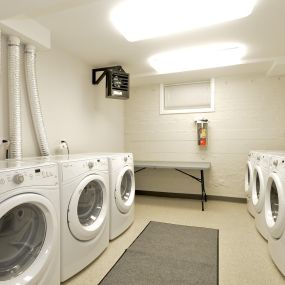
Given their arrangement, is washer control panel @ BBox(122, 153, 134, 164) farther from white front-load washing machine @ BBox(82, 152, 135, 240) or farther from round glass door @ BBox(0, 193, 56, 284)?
round glass door @ BBox(0, 193, 56, 284)

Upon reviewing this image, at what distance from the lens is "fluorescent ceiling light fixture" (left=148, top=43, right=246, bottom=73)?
2621 mm

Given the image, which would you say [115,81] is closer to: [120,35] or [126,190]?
[120,35]

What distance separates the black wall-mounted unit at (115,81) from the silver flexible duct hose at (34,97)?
3.25 ft

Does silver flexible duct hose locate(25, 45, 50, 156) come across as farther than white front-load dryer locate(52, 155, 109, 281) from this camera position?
Yes

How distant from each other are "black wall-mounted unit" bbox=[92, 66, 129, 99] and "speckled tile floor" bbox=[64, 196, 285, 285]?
5.60ft

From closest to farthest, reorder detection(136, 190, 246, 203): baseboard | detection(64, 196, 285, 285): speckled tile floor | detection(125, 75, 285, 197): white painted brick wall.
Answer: detection(64, 196, 285, 285): speckled tile floor → detection(125, 75, 285, 197): white painted brick wall → detection(136, 190, 246, 203): baseboard

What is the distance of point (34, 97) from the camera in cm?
212

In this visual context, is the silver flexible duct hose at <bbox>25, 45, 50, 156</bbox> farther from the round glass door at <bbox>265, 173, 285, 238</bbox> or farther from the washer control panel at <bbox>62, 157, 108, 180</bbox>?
the round glass door at <bbox>265, 173, 285, 238</bbox>

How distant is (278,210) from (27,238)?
5.97 ft

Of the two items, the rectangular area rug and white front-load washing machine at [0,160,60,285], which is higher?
white front-load washing machine at [0,160,60,285]

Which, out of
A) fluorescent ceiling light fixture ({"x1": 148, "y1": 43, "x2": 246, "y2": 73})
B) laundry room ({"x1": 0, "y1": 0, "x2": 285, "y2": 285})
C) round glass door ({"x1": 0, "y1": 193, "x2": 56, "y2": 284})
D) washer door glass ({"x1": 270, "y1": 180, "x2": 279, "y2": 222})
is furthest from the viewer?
fluorescent ceiling light fixture ({"x1": 148, "y1": 43, "x2": 246, "y2": 73})

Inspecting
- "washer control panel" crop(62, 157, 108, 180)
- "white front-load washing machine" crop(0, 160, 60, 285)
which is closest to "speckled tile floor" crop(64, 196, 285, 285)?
"white front-load washing machine" crop(0, 160, 60, 285)

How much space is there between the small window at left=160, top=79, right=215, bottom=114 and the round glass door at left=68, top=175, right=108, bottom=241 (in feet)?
7.81

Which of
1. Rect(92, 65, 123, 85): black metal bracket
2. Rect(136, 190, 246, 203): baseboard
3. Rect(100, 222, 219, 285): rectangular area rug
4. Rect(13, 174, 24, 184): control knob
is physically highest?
Rect(92, 65, 123, 85): black metal bracket
